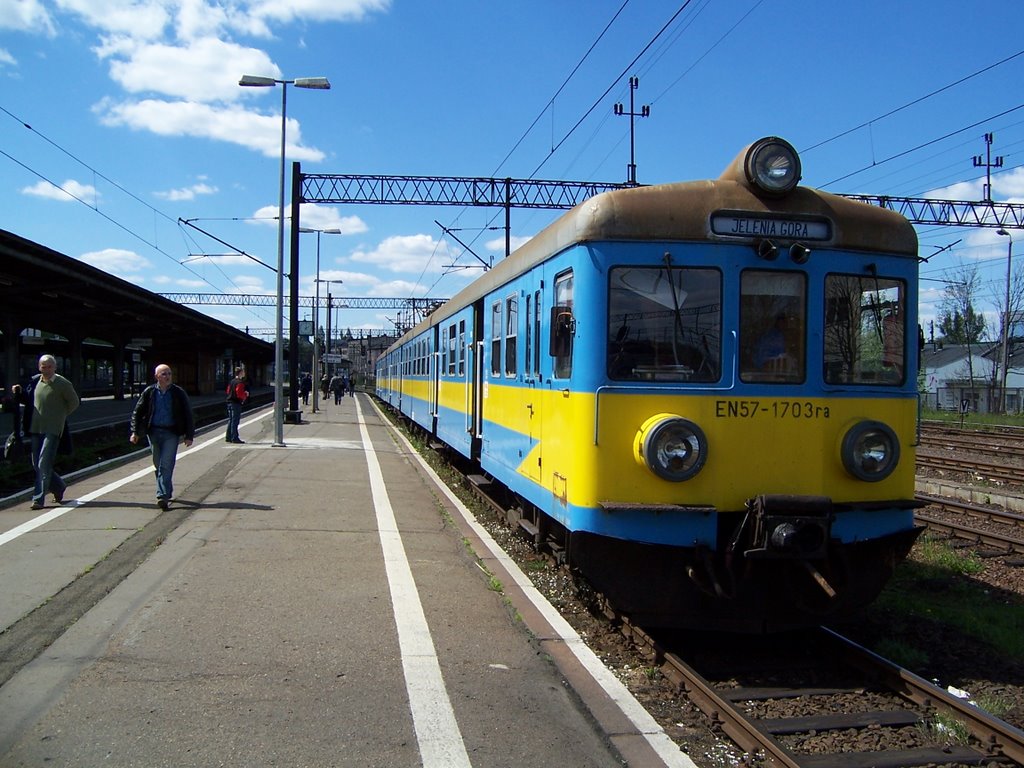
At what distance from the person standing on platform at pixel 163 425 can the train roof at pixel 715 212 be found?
237 inches

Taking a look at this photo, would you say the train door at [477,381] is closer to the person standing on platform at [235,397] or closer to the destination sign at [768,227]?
the destination sign at [768,227]

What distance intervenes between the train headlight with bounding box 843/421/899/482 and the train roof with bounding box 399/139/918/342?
3.97 ft

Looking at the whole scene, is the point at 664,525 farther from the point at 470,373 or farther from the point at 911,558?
the point at 470,373

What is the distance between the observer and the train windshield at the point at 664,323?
5562mm

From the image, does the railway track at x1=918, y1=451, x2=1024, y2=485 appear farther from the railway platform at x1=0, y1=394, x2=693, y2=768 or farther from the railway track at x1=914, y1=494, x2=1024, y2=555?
the railway platform at x1=0, y1=394, x2=693, y2=768

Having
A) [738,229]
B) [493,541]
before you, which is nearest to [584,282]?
[738,229]

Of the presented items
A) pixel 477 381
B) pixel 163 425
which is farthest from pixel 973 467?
pixel 163 425

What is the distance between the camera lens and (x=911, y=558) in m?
9.12

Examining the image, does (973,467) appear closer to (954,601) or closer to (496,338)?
(954,601)

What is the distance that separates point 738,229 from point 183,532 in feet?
20.2

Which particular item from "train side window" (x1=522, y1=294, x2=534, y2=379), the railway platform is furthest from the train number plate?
"train side window" (x1=522, y1=294, x2=534, y2=379)

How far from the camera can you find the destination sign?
18.6 feet

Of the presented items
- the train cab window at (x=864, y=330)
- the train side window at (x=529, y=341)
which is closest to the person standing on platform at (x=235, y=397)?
the train side window at (x=529, y=341)

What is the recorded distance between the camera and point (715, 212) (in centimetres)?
566
